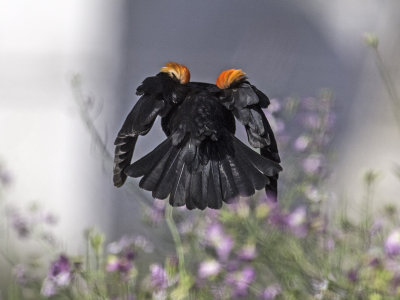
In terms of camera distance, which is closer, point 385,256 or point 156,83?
point 156,83

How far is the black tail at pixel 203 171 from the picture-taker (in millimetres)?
627

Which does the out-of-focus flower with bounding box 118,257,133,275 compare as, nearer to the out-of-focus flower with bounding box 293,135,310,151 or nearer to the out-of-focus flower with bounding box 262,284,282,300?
the out-of-focus flower with bounding box 262,284,282,300

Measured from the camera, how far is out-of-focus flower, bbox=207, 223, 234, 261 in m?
1.58

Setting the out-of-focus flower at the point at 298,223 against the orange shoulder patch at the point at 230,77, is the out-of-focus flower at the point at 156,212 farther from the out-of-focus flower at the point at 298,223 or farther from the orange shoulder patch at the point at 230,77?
the orange shoulder patch at the point at 230,77

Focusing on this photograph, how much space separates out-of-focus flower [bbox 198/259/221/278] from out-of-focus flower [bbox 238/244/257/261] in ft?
0.17

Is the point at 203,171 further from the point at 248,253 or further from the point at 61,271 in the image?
the point at 248,253

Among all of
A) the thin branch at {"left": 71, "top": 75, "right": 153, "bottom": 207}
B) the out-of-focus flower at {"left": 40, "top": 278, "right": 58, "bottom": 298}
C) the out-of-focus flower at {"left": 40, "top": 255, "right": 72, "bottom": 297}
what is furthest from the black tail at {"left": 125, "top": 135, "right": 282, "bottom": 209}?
the out-of-focus flower at {"left": 40, "top": 278, "right": 58, "bottom": 298}

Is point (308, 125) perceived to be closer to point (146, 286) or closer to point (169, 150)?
point (146, 286)

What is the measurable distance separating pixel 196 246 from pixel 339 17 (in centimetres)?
312

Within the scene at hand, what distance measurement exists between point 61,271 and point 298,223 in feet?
1.55

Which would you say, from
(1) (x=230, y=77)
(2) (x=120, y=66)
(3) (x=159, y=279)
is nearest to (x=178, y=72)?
(1) (x=230, y=77)

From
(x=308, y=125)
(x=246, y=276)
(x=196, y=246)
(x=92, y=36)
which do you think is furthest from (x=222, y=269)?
(x=92, y=36)

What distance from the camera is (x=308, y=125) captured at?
5.98 feet

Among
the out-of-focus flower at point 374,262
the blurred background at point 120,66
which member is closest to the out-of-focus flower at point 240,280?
the out-of-focus flower at point 374,262
